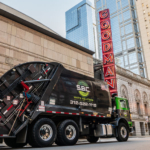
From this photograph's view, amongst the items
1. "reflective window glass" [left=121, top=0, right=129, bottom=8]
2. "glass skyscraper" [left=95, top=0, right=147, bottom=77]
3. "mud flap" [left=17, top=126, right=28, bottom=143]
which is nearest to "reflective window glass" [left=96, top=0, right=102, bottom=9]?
"glass skyscraper" [left=95, top=0, right=147, bottom=77]

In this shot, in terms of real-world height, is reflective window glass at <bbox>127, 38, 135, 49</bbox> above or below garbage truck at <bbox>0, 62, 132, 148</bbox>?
above

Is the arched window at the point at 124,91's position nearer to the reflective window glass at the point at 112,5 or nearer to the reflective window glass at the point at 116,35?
the reflective window glass at the point at 116,35

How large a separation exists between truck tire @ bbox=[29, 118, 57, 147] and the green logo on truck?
2570 mm

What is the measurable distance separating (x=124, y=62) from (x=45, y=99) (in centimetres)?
9158

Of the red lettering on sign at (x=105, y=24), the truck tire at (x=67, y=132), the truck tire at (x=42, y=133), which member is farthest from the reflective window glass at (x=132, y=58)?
the truck tire at (x=42, y=133)

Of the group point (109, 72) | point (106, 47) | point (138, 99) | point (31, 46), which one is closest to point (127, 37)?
point (138, 99)

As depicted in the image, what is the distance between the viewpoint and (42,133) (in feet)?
26.6

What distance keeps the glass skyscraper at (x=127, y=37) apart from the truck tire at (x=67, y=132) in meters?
83.7

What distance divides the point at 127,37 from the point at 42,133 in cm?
9340

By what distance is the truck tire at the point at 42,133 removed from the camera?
7.79 metres

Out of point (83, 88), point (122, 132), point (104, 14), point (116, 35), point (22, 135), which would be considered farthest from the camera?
point (116, 35)

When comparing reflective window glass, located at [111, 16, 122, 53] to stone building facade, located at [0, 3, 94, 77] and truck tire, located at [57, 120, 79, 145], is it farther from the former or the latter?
truck tire, located at [57, 120, 79, 145]

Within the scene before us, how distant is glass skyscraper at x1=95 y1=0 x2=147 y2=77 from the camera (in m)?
90.9

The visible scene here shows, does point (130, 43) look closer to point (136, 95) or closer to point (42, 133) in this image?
point (136, 95)
